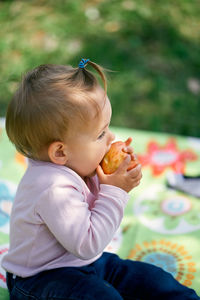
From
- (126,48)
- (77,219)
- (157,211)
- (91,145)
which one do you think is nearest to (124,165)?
(91,145)

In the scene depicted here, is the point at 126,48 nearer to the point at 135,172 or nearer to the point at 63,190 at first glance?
the point at 135,172

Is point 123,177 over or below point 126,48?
over

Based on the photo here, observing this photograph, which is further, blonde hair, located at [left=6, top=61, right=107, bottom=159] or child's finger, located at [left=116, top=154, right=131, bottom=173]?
child's finger, located at [left=116, top=154, right=131, bottom=173]

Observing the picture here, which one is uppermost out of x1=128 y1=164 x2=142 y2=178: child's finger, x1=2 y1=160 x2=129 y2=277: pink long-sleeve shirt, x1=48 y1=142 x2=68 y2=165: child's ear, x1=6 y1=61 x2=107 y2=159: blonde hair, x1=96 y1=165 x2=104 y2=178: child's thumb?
x1=6 y1=61 x2=107 y2=159: blonde hair

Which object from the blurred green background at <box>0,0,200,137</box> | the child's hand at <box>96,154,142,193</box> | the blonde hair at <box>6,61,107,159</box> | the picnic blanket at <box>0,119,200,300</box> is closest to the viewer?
the blonde hair at <box>6,61,107,159</box>

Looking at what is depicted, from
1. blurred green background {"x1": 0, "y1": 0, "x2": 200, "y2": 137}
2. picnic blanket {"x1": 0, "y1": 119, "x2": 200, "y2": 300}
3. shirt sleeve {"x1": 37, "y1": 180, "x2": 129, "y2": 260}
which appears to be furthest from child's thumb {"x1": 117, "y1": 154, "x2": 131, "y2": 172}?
blurred green background {"x1": 0, "y1": 0, "x2": 200, "y2": 137}

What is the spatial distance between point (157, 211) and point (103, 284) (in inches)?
31.9

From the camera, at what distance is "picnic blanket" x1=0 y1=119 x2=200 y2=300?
183 cm

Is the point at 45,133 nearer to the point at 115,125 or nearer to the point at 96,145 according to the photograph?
the point at 96,145

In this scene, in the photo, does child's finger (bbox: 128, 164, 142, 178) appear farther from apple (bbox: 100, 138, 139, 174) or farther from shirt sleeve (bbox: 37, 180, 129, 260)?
shirt sleeve (bbox: 37, 180, 129, 260)

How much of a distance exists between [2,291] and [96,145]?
2.27 ft

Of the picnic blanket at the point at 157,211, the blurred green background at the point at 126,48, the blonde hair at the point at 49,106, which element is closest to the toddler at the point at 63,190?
the blonde hair at the point at 49,106

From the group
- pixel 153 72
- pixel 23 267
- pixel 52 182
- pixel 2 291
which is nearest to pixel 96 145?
pixel 52 182

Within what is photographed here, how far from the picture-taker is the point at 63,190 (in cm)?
129
